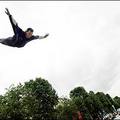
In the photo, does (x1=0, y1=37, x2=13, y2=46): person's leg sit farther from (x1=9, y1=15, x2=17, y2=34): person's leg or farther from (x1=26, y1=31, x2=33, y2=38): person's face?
(x1=9, y1=15, x2=17, y2=34): person's leg

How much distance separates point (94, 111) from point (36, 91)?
56.7m

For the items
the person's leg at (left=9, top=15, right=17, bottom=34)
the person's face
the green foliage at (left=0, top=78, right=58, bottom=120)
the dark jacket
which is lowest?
the person's leg at (left=9, top=15, right=17, bottom=34)

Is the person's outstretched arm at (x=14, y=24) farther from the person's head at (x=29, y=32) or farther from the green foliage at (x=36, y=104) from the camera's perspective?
the green foliage at (x=36, y=104)

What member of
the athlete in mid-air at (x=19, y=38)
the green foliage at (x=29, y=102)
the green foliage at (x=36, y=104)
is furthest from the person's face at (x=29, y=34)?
the green foliage at (x=29, y=102)

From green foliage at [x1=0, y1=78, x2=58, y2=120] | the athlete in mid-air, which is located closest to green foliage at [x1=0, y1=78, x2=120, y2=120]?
green foliage at [x1=0, y1=78, x2=58, y2=120]

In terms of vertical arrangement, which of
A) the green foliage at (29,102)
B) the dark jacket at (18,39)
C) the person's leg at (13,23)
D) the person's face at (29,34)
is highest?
the green foliage at (29,102)

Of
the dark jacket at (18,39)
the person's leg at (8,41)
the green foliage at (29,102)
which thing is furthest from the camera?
the green foliage at (29,102)

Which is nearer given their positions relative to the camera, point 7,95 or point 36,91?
point 7,95

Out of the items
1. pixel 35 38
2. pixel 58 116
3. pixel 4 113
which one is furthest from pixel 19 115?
pixel 35 38

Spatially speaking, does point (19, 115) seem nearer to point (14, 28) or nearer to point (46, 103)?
point (46, 103)

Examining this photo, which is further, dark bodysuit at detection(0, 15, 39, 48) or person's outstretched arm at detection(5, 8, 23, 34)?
dark bodysuit at detection(0, 15, 39, 48)

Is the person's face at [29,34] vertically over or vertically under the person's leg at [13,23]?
over

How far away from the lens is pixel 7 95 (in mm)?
70312

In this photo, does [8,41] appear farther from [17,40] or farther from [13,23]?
[13,23]
